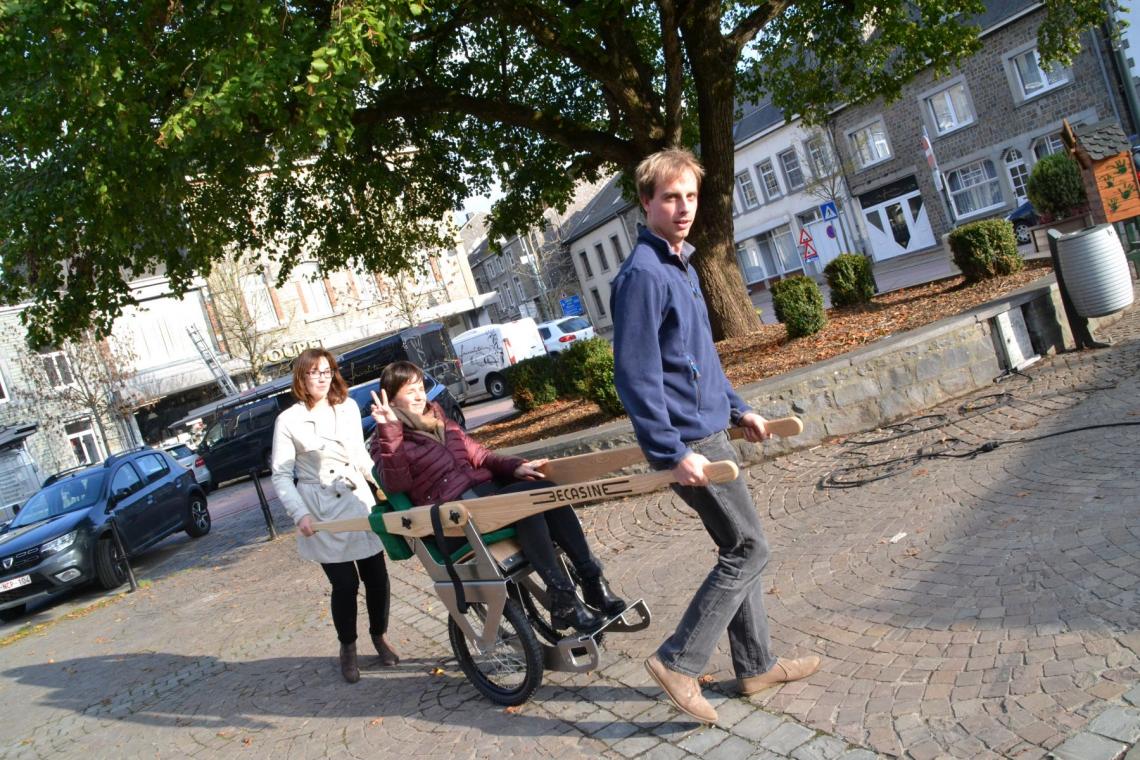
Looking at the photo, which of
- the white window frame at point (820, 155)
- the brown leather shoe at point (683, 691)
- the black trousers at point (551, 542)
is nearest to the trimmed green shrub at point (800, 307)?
the black trousers at point (551, 542)

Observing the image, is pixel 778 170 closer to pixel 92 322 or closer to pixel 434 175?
pixel 434 175

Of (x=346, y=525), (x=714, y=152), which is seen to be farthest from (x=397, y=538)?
(x=714, y=152)

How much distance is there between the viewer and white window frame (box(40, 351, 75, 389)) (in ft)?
118

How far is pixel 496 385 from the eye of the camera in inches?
1158

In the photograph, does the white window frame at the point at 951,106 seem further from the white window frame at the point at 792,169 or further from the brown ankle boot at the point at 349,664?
→ the brown ankle boot at the point at 349,664

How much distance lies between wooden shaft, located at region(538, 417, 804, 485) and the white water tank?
558 cm

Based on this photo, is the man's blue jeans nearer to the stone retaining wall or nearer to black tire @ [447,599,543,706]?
black tire @ [447,599,543,706]

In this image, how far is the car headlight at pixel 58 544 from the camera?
11.3 m

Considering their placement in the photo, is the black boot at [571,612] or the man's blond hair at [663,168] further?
the black boot at [571,612]

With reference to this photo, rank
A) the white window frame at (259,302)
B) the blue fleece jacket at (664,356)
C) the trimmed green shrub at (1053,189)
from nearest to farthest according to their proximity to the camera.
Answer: the blue fleece jacket at (664,356) < the trimmed green shrub at (1053,189) < the white window frame at (259,302)

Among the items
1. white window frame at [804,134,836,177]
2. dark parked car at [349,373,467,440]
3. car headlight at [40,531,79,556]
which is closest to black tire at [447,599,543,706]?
car headlight at [40,531,79,556]

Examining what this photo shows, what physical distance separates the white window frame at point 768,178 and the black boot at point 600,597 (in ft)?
138

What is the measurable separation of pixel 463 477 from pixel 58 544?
955 cm

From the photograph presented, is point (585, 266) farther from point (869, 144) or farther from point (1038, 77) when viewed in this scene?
point (1038, 77)
